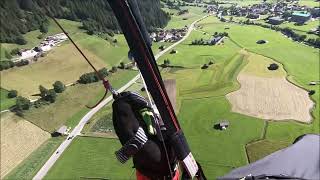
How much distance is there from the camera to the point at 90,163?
39.4m

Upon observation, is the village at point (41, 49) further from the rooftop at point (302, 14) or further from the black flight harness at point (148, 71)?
the black flight harness at point (148, 71)

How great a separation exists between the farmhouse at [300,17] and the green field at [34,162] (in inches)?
3093

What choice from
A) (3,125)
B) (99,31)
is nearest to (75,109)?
(3,125)

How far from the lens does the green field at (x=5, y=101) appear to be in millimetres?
54713

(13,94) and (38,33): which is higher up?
(13,94)

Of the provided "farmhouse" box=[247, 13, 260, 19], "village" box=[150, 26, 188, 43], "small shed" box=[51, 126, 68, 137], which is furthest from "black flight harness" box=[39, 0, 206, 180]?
"farmhouse" box=[247, 13, 260, 19]

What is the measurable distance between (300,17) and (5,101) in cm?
7856

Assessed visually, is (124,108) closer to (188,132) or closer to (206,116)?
(188,132)

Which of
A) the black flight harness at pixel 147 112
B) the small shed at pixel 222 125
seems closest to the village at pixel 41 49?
the small shed at pixel 222 125

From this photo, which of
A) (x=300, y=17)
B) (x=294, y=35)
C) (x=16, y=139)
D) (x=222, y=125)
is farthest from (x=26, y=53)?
(x=300, y=17)

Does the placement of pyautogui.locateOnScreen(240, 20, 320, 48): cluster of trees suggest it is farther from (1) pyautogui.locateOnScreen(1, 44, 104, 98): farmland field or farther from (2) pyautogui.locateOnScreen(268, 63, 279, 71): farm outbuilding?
(1) pyautogui.locateOnScreen(1, 44, 104, 98): farmland field

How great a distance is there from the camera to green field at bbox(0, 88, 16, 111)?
5471 cm

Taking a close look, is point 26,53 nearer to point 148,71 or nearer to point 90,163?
point 90,163

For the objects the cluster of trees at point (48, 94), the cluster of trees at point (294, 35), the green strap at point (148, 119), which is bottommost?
the cluster of trees at point (294, 35)
